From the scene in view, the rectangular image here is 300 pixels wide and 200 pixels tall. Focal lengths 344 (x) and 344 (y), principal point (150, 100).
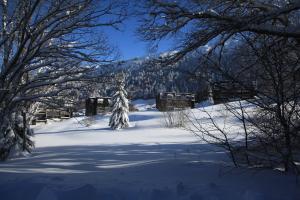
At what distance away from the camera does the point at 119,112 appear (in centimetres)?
2305

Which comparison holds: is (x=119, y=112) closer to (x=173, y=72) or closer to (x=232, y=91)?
(x=173, y=72)

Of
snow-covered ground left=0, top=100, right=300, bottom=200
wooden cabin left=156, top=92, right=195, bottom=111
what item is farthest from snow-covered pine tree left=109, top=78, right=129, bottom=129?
snow-covered ground left=0, top=100, right=300, bottom=200

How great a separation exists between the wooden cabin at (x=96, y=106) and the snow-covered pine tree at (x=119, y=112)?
547 inches

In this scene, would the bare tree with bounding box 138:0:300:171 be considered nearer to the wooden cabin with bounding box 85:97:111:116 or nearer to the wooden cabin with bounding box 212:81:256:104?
the wooden cabin with bounding box 212:81:256:104

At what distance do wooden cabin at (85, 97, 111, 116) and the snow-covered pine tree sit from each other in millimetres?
13900

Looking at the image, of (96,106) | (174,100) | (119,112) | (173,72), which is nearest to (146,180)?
(173,72)

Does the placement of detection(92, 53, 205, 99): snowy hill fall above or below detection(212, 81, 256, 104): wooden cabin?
above

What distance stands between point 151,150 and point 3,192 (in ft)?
17.0

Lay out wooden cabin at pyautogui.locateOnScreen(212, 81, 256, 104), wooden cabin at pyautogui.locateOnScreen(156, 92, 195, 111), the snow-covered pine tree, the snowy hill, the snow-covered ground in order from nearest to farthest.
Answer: the snow-covered ground < wooden cabin at pyautogui.locateOnScreen(212, 81, 256, 104) < the snowy hill < the snow-covered pine tree < wooden cabin at pyautogui.locateOnScreen(156, 92, 195, 111)

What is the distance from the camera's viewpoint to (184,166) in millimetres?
6777

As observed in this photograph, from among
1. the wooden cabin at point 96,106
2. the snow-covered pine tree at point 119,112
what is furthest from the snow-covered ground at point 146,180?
the wooden cabin at point 96,106

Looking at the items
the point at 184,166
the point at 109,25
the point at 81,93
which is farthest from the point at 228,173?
the point at 81,93

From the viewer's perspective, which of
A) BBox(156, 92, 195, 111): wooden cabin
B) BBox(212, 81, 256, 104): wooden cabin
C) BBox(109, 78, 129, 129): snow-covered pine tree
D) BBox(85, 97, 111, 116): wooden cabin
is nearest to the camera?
BBox(212, 81, 256, 104): wooden cabin

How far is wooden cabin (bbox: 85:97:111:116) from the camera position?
124 ft
